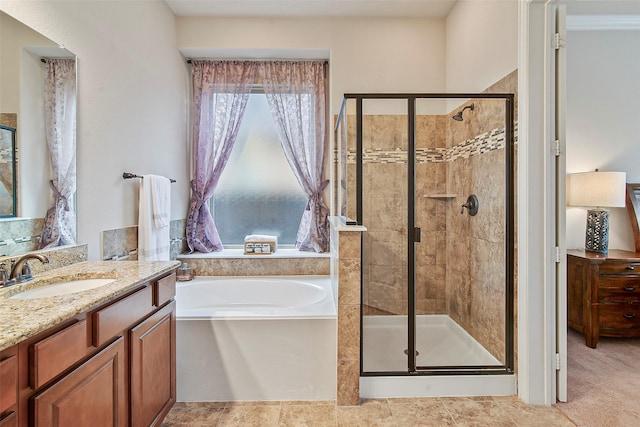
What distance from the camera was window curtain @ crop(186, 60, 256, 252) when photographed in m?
3.25

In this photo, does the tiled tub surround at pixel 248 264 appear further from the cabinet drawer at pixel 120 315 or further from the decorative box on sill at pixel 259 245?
the cabinet drawer at pixel 120 315

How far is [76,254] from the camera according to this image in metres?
1.77

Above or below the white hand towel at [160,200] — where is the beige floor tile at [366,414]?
below

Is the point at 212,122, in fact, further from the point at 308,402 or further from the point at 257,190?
the point at 308,402

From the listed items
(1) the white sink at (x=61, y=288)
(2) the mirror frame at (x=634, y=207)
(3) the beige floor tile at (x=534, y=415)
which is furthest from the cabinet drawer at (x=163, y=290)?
(2) the mirror frame at (x=634, y=207)

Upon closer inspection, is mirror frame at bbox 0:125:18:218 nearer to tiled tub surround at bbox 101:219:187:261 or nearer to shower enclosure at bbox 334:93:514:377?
tiled tub surround at bbox 101:219:187:261

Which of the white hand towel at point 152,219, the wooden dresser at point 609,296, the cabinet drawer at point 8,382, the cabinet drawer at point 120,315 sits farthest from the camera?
the wooden dresser at point 609,296

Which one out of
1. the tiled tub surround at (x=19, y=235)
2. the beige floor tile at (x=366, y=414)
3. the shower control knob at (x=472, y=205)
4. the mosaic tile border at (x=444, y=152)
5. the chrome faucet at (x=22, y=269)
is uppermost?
the mosaic tile border at (x=444, y=152)

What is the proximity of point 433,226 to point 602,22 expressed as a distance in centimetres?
260

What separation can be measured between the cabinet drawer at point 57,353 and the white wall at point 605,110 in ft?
12.3

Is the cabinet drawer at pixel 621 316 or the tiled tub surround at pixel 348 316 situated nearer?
the tiled tub surround at pixel 348 316

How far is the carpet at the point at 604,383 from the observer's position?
6.05 feet

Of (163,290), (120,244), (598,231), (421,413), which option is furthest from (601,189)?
(120,244)

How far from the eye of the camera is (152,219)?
2.41 meters
